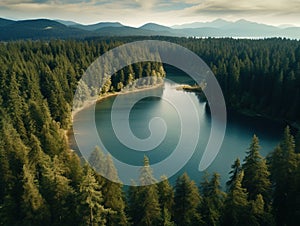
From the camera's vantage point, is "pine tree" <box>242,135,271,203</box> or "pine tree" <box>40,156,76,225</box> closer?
"pine tree" <box>40,156,76,225</box>

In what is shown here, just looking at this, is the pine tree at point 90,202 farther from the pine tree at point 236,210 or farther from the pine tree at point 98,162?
the pine tree at point 236,210

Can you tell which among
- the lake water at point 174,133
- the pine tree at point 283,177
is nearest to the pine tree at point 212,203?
the pine tree at point 283,177

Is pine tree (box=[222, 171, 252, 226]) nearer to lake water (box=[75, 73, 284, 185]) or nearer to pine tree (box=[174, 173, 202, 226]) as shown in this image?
pine tree (box=[174, 173, 202, 226])

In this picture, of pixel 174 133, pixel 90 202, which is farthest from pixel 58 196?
pixel 174 133

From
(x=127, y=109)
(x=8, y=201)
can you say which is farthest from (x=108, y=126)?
(x=8, y=201)

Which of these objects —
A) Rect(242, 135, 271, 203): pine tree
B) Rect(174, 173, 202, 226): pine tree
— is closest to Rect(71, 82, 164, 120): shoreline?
Rect(174, 173, 202, 226): pine tree
